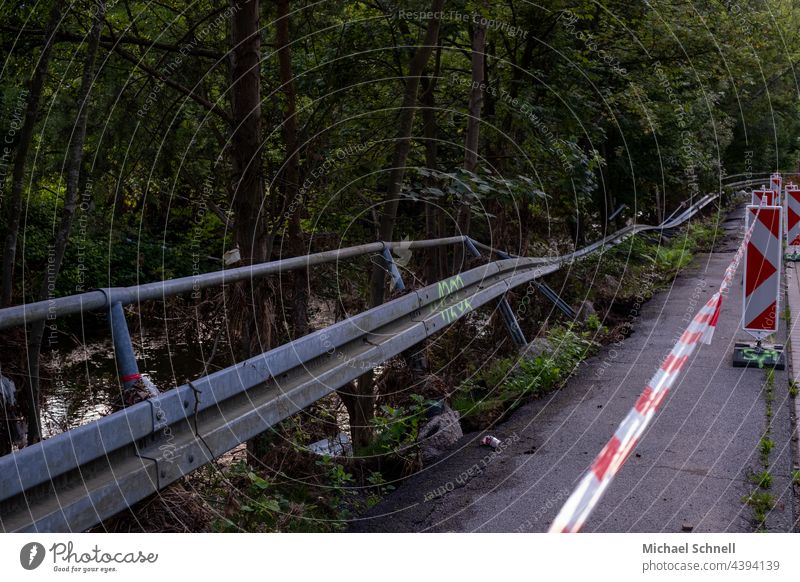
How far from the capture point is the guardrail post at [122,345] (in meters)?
3.12

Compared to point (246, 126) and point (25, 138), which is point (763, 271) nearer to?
point (246, 126)

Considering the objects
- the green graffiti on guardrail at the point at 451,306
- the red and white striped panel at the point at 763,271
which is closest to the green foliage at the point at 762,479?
the green graffiti on guardrail at the point at 451,306

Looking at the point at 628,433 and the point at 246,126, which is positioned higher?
the point at 246,126

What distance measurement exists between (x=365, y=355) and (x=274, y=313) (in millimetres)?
1500

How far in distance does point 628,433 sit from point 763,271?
3.25 meters

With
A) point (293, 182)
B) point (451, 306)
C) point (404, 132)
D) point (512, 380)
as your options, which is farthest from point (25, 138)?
point (512, 380)

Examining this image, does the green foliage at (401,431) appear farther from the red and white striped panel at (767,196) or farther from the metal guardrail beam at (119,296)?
the red and white striped panel at (767,196)

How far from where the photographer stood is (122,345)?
3133 millimetres

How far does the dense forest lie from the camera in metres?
6.82

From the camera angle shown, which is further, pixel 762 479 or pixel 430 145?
pixel 430 145

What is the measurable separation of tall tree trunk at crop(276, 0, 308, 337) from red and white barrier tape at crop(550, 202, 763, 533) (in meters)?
2.83

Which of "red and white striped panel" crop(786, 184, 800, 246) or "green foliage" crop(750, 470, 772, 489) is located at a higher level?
"red and white striped panel" crop(786, 184, 800, 246)

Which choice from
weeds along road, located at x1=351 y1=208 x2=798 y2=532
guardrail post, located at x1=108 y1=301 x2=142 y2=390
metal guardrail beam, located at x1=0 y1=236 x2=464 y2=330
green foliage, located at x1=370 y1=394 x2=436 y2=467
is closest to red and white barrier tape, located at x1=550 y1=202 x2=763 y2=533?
weeds along road, located at x1=351 y1=208 x2=798 y2=532

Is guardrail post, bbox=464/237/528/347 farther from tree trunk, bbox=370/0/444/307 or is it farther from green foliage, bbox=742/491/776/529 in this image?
green foliage, bbox=742/491/776/529
